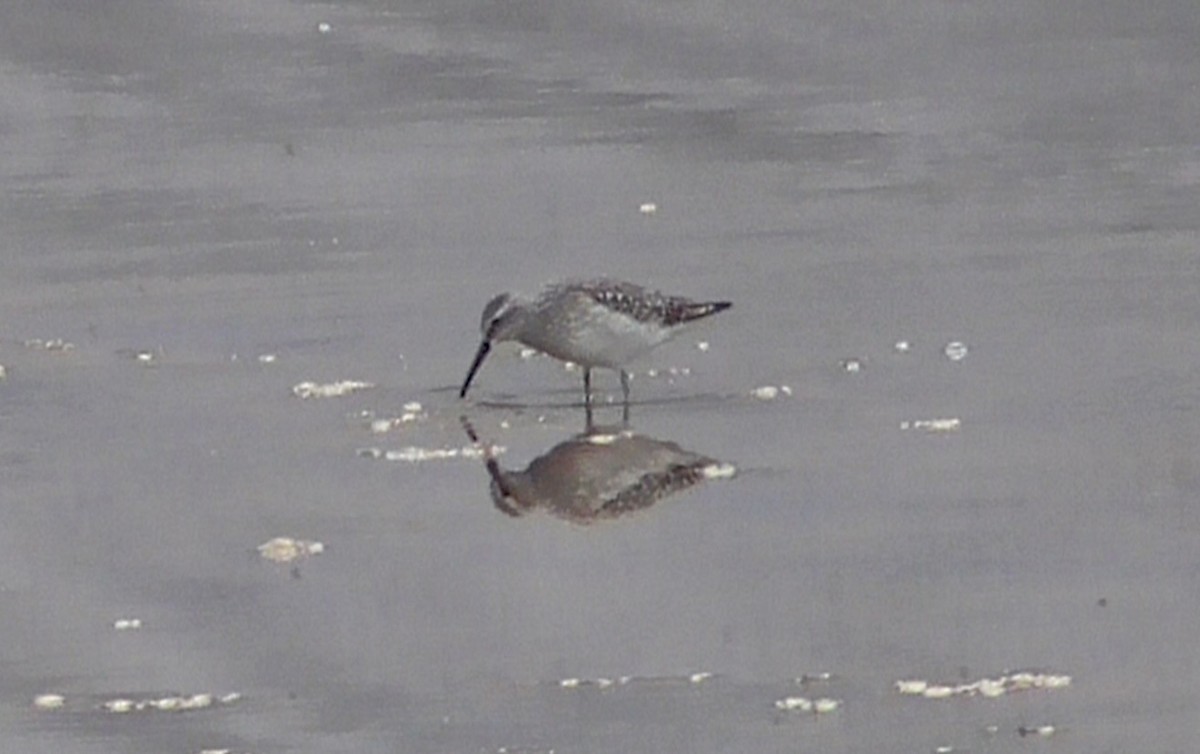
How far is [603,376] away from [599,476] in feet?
4.76

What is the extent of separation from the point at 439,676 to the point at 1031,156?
6649 millimetres

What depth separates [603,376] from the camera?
11.2m

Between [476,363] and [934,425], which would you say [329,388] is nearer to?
[476,363]

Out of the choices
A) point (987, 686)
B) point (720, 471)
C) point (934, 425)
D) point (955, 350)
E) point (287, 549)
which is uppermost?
point (955, 350)

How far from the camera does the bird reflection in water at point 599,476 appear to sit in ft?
31.1

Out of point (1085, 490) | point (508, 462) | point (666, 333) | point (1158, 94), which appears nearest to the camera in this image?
point (1085, 490)

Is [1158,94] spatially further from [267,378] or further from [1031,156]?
[267,378]

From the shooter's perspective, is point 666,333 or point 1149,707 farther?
point 666,333

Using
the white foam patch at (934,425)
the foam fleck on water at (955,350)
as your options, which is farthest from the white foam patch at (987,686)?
the foam fleck on water at (955,350)

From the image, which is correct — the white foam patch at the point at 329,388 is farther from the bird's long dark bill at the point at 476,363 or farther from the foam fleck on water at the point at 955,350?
the foam fleck on water at the point at 955,350

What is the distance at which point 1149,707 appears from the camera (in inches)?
294

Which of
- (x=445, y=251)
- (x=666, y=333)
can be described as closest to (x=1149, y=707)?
(x=666, y=333)

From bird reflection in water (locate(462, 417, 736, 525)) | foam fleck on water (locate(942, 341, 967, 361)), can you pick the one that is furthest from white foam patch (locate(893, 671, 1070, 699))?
foam fleck on water (locate(942, 341, 967, 361))

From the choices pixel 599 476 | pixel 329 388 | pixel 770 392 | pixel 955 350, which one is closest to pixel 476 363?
pixel 329 388
